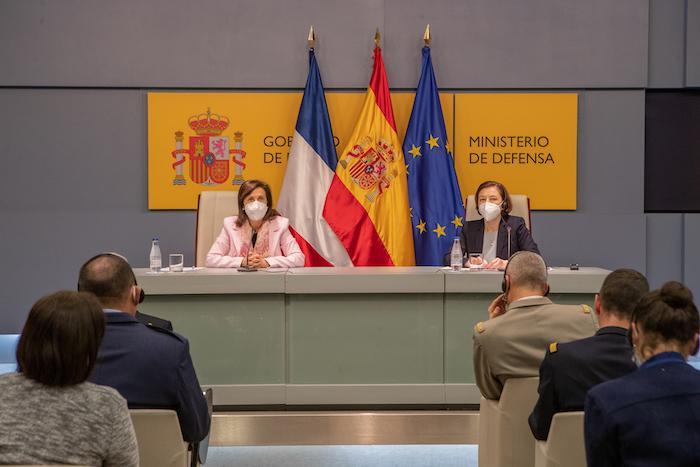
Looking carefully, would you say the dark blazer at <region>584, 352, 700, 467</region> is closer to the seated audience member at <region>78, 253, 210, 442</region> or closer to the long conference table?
the seated audience member at <region>78, 253, 210, 442</region>

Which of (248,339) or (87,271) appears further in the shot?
(248,339)

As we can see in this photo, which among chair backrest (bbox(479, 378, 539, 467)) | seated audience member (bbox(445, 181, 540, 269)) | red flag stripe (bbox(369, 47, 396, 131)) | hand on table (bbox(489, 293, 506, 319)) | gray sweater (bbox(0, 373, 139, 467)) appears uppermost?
red flag stripe (bbox(369, 47, 396, 131))

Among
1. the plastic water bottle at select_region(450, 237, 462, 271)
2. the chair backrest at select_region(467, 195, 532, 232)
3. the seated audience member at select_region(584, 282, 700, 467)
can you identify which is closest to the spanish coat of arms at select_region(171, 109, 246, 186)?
the chair backrest at select_region(467, 195, 532, 232)

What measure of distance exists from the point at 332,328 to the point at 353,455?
0.69 m

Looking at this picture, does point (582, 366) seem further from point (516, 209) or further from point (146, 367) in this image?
point (516, 209)

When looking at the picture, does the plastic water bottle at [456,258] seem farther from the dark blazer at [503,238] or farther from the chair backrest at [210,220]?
the chair backrest at [210,220]

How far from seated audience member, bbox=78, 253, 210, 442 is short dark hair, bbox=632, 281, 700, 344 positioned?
135cm

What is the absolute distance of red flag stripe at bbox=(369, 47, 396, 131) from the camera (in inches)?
239

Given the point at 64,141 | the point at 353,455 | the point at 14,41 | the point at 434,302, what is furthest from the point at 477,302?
the point at 14,41

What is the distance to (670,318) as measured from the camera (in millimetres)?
1757

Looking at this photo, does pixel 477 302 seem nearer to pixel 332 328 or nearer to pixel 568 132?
pixel 332 328

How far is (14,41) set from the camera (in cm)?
613

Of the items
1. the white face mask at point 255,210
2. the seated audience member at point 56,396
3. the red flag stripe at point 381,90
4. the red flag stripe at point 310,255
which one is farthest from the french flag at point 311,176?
the seated audience member at point 56,396

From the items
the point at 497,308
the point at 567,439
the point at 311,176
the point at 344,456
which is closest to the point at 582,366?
the point at 567,439
